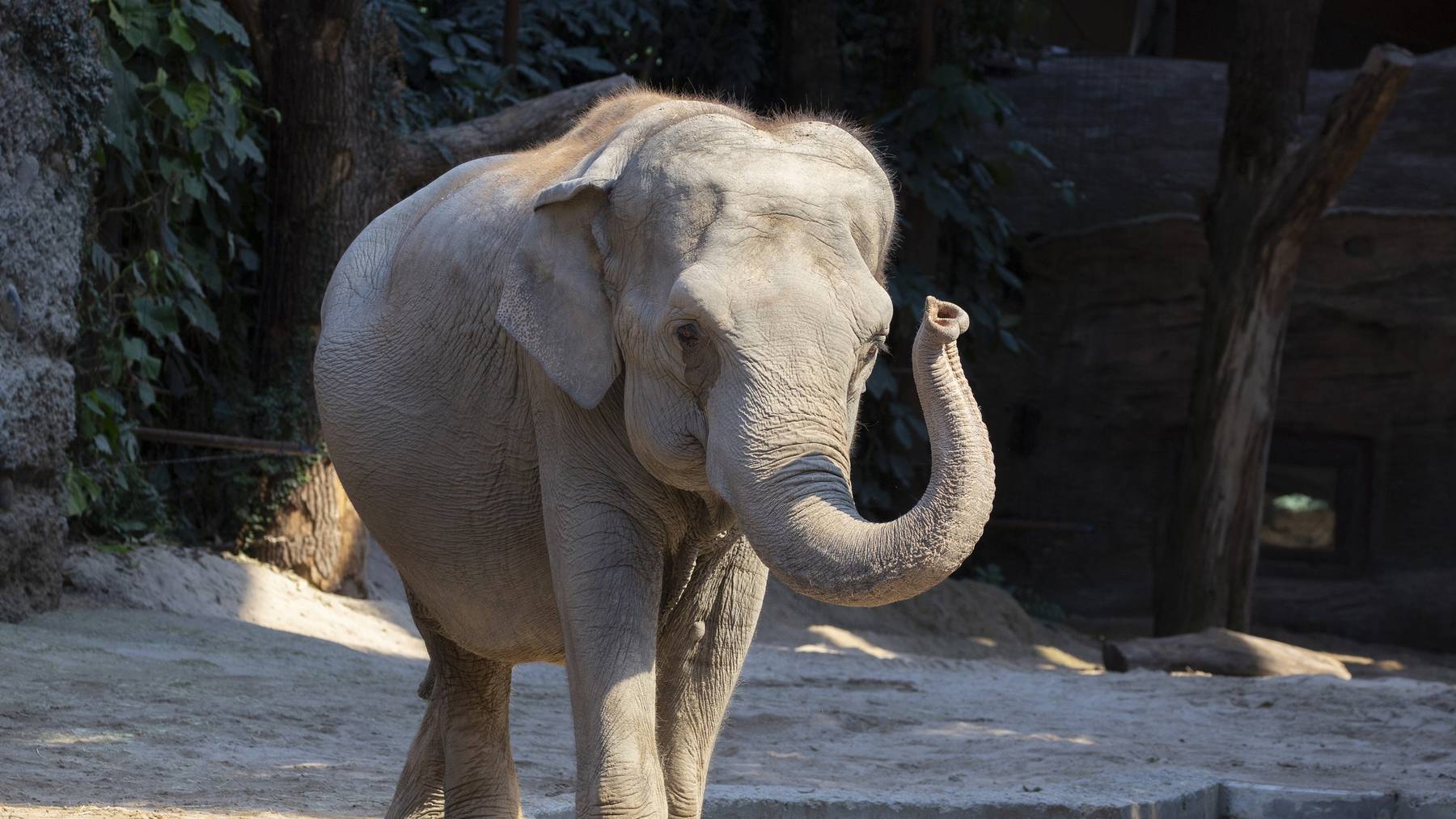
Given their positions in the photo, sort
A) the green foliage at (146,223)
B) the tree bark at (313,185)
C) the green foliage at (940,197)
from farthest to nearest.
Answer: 1. the green foliage at (940,197)
2. the tree bark at (313,185)
3. the green foliage at (146,223)

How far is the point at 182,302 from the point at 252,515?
1230 millimetres

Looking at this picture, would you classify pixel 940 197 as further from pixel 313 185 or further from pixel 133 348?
pixel 133 348

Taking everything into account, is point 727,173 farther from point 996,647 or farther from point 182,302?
point 996,647

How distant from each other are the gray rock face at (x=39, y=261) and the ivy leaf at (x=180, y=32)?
74 cm

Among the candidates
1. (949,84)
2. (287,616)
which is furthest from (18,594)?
(949,84)

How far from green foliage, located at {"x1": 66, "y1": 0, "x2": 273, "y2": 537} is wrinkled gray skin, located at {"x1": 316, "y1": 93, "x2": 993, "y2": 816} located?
4.61 m

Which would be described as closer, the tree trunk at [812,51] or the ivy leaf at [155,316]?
the ivy leaf at [155,316]

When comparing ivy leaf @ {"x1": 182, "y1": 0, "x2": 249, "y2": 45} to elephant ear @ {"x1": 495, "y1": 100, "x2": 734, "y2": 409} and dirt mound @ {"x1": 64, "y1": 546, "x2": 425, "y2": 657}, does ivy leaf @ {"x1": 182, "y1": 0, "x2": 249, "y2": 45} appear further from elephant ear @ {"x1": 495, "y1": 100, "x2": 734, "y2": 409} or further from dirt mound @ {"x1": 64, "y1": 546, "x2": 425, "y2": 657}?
elephant ear @ {"x1": 495, "y1": 100, "x2": 734, "y2": 409}

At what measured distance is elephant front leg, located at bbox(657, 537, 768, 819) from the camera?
12.1ft

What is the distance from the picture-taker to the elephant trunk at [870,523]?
281cm

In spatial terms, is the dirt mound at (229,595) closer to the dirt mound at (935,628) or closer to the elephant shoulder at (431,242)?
the dirt mound at (935,628)

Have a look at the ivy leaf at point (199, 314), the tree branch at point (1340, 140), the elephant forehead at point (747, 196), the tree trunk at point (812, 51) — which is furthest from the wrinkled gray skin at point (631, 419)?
the tree trunk at point (812, 51)

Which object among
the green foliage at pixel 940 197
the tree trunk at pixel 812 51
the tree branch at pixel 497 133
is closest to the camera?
the tree branch at pixel 497 133

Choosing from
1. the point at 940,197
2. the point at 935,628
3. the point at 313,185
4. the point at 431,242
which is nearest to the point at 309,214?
the point at 313,185
